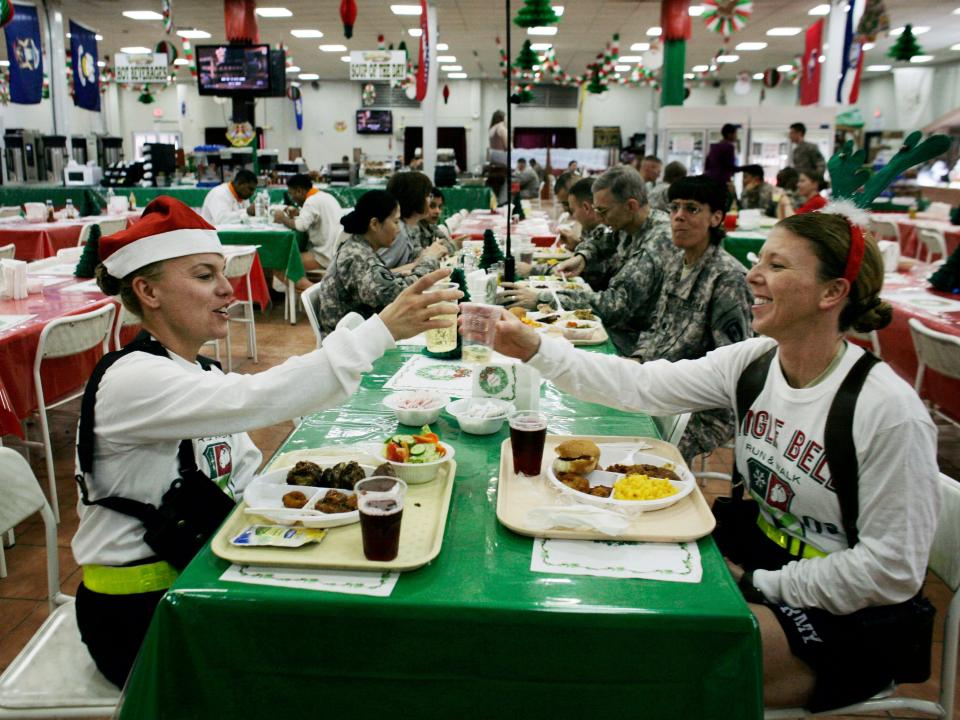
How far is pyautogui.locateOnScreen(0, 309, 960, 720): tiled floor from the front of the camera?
264 cm

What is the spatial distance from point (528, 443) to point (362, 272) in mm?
2239

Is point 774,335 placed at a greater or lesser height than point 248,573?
greater

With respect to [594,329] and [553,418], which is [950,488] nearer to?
[553,418]

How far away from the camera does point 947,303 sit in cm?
412

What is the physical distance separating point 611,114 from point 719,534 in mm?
25604

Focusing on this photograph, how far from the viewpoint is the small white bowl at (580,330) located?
3.13 m

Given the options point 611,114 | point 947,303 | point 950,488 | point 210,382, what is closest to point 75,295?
point 210,382

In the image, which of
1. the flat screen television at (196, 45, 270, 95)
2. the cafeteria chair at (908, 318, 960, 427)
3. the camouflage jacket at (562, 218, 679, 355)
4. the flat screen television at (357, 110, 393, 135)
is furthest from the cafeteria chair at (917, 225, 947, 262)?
the flat screen television at (357, 110, 393, 135)

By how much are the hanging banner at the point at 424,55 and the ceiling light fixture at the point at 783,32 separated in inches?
335

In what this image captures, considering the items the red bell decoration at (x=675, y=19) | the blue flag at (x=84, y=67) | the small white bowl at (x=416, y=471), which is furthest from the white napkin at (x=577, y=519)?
the red bell decoration at (x=675, y=19)

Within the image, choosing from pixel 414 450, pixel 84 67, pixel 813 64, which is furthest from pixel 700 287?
pixel 813 64

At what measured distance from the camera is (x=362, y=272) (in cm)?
370

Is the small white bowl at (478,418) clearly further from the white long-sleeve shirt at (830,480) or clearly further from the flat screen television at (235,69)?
the flat screen television at (235,69)

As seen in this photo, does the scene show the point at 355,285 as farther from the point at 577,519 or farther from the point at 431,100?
the point at 431,100
